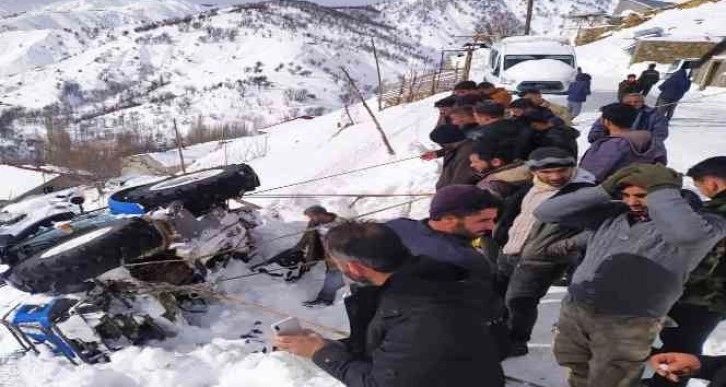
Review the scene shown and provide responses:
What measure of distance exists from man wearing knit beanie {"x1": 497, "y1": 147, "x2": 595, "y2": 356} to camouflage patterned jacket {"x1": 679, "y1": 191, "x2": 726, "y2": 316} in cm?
60

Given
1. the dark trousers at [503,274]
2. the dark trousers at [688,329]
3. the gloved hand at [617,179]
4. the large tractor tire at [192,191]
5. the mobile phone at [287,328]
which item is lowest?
the large tractor tire at [192,191]

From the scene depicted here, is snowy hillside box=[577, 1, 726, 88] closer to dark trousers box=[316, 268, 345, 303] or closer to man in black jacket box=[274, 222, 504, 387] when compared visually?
dark trousers box=[316, 268, 345, 303]

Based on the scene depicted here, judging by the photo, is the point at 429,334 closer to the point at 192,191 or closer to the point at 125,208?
the point at 192,191

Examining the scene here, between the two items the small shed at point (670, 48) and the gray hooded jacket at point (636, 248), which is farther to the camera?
the small shed at point (670, 48)

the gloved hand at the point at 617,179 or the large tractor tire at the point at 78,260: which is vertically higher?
the gloved hand at the point at 617,179

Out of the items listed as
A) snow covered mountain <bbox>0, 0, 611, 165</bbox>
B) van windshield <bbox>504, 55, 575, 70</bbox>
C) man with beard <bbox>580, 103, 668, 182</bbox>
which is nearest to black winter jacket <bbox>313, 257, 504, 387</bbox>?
man with beard <bbox>580, 103, 668, 182</bbox>

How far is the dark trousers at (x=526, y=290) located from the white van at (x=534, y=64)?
8.71 m

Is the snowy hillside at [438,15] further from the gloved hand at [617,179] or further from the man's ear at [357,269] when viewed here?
the man's ear at [357,269]

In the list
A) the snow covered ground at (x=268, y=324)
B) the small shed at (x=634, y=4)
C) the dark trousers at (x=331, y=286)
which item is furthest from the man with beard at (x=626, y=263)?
the small shed at (x=634, y=4)

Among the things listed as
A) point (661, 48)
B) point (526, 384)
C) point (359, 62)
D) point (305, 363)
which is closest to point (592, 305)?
point (526, 384)

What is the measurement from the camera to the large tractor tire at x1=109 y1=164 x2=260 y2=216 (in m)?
4.95

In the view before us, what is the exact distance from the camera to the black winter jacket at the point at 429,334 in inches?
62.9

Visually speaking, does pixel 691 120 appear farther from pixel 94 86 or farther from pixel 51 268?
pixel 94 86

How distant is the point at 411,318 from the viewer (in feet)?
5.33
